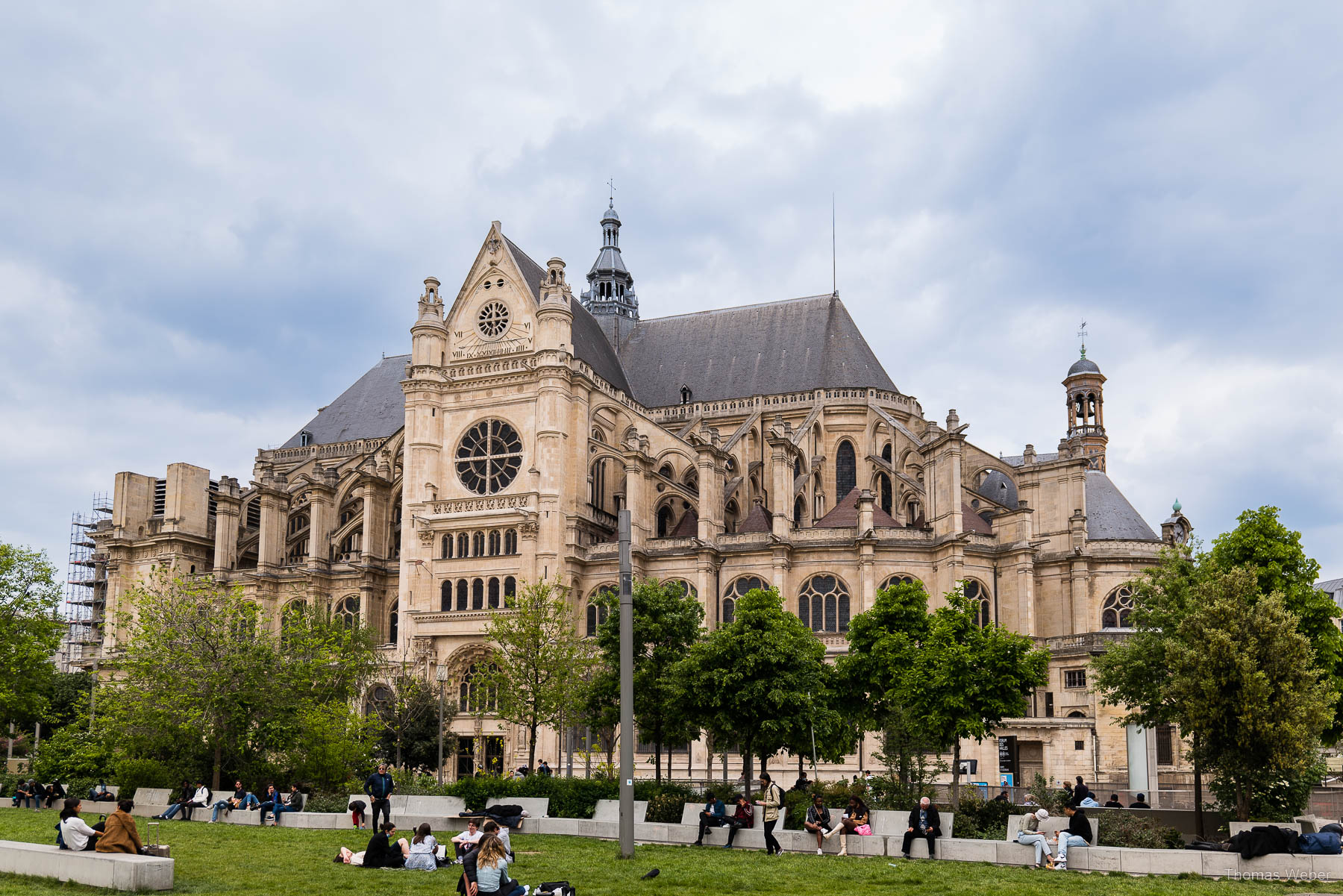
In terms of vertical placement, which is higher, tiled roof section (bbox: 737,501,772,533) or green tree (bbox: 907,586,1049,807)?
tiled roof section (bbox: 737,501,772,533)

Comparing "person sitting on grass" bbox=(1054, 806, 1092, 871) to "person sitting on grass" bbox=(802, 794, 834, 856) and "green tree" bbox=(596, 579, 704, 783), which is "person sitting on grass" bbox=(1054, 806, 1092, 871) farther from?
"green tree" bbox=(596, 579, 704, 783)

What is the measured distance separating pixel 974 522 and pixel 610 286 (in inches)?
1308

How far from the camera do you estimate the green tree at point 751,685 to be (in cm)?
3528

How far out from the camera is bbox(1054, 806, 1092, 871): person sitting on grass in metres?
21.6

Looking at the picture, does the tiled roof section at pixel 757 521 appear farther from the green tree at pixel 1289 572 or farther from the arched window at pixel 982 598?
the green tree at pixel 1289 572

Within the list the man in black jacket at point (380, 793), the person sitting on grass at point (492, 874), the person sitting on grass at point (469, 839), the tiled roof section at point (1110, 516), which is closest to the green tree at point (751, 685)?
the man in black jacket at point (380, 793)

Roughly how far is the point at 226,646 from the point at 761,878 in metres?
23.6

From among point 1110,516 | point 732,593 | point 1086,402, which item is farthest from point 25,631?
point 1086,402

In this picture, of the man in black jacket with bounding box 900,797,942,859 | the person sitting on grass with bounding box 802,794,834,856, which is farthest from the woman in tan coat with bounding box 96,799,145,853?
the man in black jacket with bounding box 900,797,942,859

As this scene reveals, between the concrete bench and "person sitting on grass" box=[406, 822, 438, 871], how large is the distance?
4253mm

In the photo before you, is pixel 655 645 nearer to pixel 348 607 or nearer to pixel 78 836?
pixel 78 836

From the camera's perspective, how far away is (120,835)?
60.8 feet

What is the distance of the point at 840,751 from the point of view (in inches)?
1645

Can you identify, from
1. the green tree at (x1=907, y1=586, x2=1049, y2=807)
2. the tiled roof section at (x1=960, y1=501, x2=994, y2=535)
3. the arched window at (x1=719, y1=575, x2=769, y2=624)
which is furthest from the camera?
the tiled roof section at (x1=960, y1=501, x2=994, y2=535)
